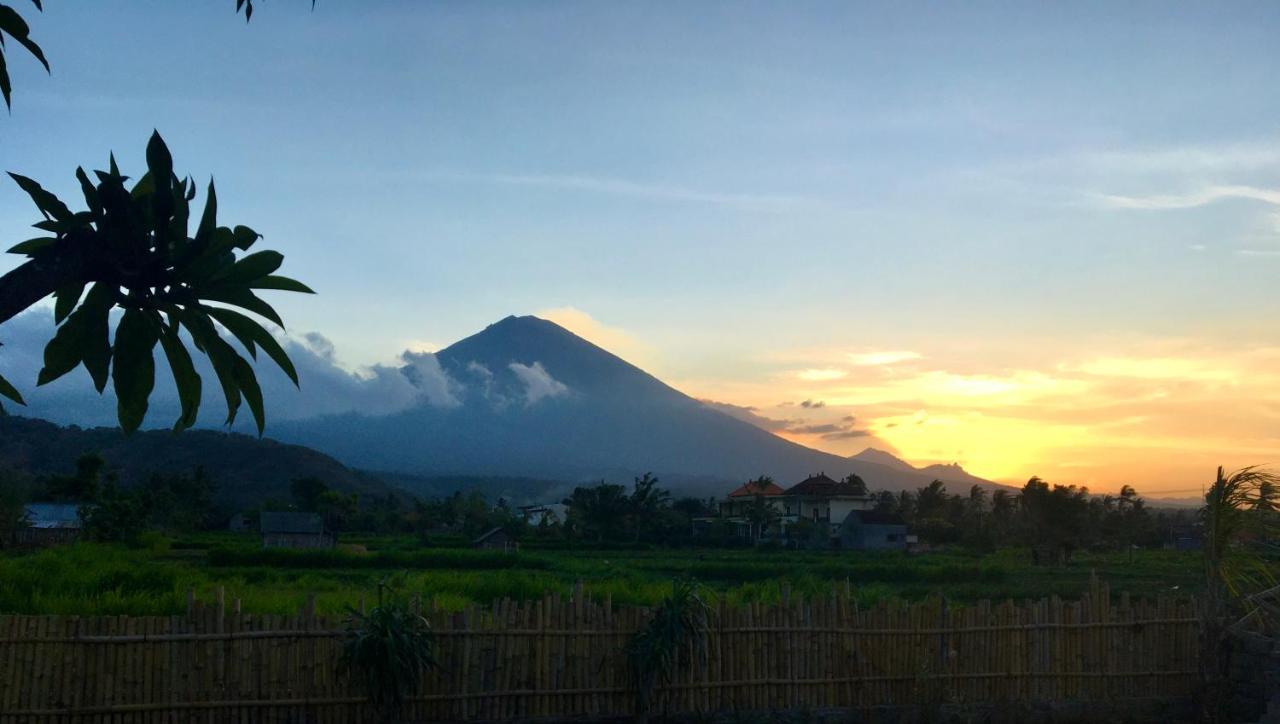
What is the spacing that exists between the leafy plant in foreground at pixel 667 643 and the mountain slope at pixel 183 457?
325 ft

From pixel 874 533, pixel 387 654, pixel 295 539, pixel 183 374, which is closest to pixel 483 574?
pixel 387 654

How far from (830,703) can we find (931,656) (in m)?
1.41

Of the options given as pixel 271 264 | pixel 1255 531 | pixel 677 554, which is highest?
pixel 271 264

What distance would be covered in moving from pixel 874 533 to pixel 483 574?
1847 inches

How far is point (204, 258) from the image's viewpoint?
5.17 m

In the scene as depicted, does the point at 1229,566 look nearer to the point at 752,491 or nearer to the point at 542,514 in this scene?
the point at 542,514

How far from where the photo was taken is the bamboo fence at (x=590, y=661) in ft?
33.3

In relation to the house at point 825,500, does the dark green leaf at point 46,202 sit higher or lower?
higher

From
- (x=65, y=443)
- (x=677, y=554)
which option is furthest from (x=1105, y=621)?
(x=65, y=443)

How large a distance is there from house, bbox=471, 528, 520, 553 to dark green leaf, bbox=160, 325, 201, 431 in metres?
61.5

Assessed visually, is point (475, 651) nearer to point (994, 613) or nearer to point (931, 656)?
point (931, 656)

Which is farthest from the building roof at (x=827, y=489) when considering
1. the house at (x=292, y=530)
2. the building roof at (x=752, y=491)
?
the house at (x=292, y=530)

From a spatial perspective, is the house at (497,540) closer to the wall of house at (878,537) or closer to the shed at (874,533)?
the shed at (874,533)

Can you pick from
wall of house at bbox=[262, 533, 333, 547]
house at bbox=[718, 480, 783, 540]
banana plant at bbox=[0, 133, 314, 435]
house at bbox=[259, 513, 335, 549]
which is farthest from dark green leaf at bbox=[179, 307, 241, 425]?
house at bbox=[718, 480, 783, 540]
